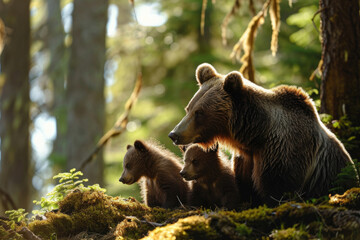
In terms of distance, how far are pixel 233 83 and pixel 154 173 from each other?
2200 millimetres

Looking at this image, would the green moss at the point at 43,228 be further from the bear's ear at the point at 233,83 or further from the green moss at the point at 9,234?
the bear's ear at the point at 233,83

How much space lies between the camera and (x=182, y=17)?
19.2m

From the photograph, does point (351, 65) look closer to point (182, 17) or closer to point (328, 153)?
point (328, 153)

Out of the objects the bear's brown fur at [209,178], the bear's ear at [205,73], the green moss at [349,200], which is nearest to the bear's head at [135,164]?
the bear's brown fur at [209,178]

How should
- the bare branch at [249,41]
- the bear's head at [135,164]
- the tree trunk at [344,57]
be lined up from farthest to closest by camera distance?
the bare branch at [249,41]
the bear's head at [135,164]
the tree trunk at [344,57]

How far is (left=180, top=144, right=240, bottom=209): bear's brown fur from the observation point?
583 cm

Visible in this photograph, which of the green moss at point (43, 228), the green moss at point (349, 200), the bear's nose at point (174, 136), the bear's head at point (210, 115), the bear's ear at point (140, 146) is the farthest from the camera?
the bear's ear at point (140, 146)

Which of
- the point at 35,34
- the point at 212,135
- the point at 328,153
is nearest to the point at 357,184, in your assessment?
the point at 328,153

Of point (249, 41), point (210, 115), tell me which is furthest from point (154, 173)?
point (249, 41)

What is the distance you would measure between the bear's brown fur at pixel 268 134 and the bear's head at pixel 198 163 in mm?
463

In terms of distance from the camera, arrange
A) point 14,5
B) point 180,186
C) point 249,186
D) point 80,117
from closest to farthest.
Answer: point 249,186 < point 180,186 < point 14,5 < point 80,117

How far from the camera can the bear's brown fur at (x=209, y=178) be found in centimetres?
583

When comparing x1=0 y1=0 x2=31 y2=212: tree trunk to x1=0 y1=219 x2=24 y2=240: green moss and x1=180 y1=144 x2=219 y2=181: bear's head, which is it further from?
x1=0 y1=219 x2=24 y2=240: green moss

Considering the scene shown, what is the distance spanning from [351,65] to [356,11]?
77 cm
